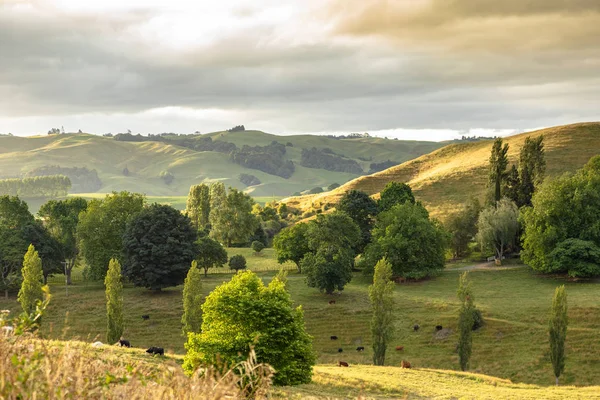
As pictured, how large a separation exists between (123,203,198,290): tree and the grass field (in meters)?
3.49

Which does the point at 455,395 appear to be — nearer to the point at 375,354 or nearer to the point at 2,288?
the point at 375,354

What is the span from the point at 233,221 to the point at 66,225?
142ft

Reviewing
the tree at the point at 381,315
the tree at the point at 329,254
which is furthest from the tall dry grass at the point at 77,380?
the tree at the point at 329,254

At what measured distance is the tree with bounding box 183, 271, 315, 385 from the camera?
3909 cm

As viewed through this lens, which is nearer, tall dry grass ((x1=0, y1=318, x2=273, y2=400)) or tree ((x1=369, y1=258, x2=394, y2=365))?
tall dry grass ((x1=0, y1=318, x2=273, y2=400))

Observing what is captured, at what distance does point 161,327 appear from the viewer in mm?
74875

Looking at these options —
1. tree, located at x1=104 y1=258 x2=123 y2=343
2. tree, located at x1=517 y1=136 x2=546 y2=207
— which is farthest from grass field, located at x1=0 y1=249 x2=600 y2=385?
tree, located at x1=517 y1=136 x2=546 y2=207

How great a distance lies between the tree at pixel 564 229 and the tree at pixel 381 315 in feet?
121

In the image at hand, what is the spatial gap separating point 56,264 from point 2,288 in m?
9.90

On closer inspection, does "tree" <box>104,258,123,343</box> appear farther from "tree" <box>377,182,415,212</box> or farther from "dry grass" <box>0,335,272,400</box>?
"tree" <box>377,182,415,212</box>

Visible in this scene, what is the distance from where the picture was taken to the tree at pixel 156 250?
84062mm

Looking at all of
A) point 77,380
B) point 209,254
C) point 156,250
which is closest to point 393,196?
point 209,254

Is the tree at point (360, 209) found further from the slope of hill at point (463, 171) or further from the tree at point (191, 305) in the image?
the tree at point (191, 305)

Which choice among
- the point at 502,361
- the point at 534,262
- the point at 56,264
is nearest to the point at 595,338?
the point at 502,361
